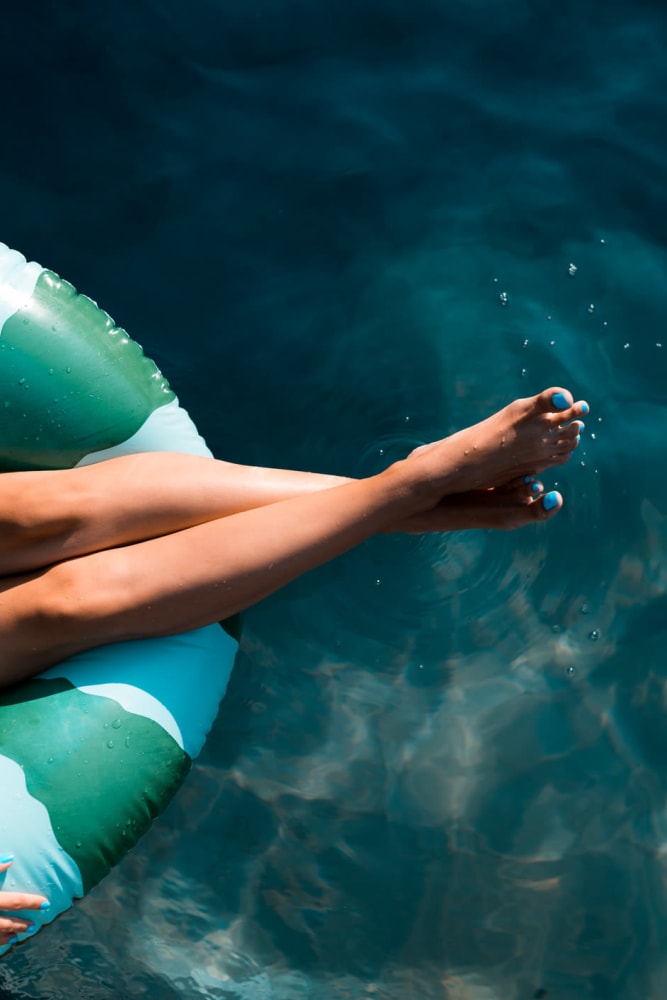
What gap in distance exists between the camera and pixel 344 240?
3086 mm

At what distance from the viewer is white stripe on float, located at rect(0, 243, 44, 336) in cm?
227

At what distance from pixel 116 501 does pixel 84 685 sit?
35 centimetres

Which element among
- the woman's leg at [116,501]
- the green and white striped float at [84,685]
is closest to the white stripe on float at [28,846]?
the green and white striped float at [84,685]

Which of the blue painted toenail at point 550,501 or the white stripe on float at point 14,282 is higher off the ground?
the white stripe on float at point 14,282

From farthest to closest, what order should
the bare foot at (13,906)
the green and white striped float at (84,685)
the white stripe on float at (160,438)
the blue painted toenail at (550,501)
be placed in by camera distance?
the white stripe on float at (160,438), the blue painted toenail at (550,501), the green and white striped float at (84,685), the bare foot at (13,906)

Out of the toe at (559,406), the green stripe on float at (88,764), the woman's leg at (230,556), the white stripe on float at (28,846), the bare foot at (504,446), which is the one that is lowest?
the white stripe on float at (28,846)

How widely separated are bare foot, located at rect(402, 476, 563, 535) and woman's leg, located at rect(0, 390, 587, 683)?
0.09 metres

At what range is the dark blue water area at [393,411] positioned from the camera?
106 inches

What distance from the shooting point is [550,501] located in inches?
88.2

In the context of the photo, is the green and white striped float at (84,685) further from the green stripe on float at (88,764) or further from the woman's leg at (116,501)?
the woman's leg at (116,501)

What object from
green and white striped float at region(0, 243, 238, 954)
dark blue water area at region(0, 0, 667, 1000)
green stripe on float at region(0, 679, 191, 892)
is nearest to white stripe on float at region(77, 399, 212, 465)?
green and white striped float at region(0, 243, 238, 954)


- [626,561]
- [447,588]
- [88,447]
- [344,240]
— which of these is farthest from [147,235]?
[626,561]

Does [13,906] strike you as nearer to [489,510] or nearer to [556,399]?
[489,510]

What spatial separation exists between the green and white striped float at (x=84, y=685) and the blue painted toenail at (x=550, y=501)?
2.23ft
